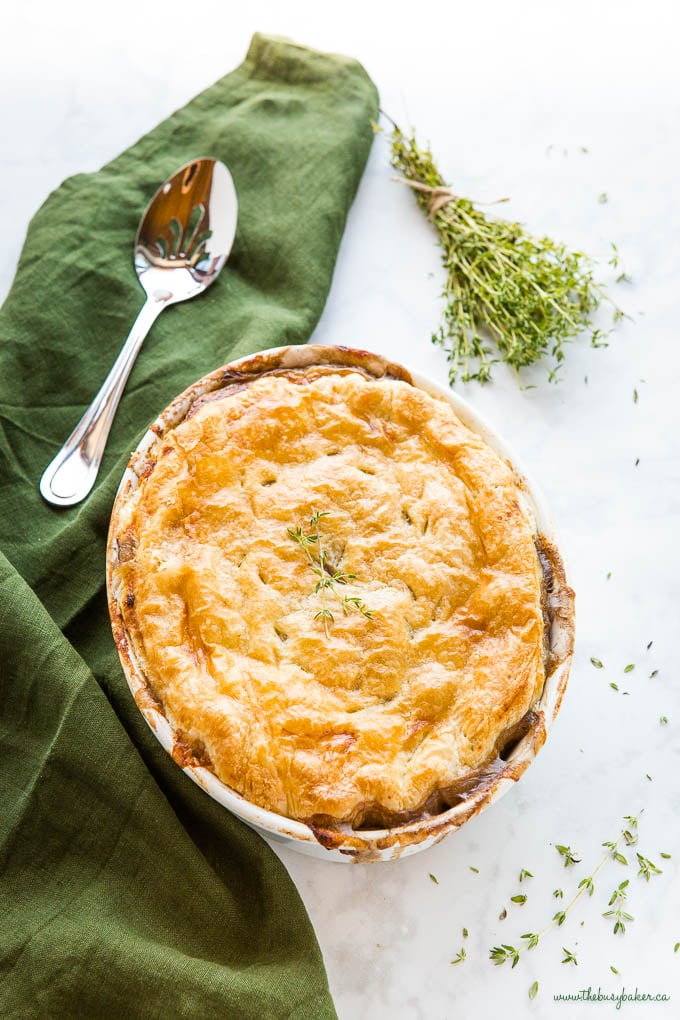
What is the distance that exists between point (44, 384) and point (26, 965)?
1.59 meters

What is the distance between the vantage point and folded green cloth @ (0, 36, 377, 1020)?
231 cm

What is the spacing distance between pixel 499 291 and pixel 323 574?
1213mm

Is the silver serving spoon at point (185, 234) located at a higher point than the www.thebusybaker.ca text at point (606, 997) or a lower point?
higher

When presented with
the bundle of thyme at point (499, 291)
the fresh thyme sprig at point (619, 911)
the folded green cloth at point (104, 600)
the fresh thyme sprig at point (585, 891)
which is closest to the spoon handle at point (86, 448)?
the folded green cloth at point (104, 600)

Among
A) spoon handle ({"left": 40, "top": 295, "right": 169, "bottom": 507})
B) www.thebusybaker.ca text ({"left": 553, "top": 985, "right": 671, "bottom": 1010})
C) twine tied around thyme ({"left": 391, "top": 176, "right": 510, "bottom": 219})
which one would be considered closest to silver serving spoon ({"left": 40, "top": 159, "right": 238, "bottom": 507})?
spoon handle ({"left": 40, "top": 295, "right": 169, "bottom": 507})

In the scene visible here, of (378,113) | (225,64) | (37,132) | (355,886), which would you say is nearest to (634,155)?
(378,113)

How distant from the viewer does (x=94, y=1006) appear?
7.52ft

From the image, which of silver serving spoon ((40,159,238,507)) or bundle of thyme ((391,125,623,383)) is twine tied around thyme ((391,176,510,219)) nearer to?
bundle of thyme ((391,125,623,383))

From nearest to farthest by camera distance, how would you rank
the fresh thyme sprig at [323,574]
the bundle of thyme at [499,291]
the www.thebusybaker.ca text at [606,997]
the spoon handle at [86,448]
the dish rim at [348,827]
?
the dish rim at [348,827] < the fresh thyme sprig at [323,574] < the www.thebusybaker.ca text at [606,997] < the spoon handle at [86,448] < the bundle of thyme at [499,291]

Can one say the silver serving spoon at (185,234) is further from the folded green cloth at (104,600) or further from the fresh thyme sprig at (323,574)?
the fresh thyme sprig at (323,574)

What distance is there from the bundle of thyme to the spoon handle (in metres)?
1.01

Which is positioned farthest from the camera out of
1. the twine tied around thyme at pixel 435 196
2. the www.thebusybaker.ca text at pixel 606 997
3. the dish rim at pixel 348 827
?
the twine tied around thyme at pixel 435 196

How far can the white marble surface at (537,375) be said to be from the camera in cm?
251

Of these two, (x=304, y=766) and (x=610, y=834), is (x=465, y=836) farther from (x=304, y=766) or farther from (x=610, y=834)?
(x=304, y=766)
